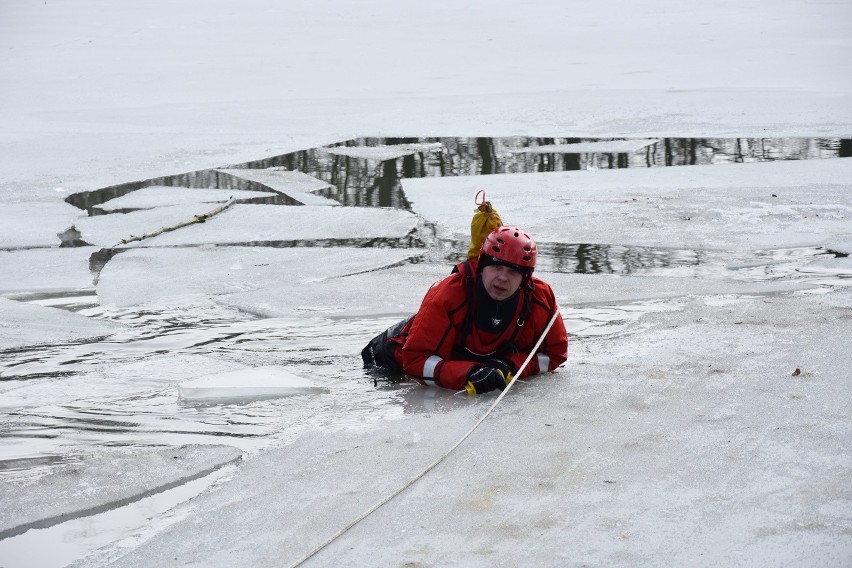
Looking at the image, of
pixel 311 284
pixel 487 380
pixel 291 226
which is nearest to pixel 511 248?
pixel 487 380

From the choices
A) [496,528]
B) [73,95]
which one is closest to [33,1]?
[73,95]

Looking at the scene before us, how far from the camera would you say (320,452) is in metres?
3.85

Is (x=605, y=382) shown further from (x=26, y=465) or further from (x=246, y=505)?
(x=26, y=465)

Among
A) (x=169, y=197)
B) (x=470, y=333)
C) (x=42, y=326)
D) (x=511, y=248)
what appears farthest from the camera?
(x=169, y=197)

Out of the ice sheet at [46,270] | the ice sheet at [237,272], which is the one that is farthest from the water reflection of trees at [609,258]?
the ice sheet at [46,270]

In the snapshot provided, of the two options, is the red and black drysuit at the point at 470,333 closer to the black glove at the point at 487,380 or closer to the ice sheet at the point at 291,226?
the black glove at the point at 487,380

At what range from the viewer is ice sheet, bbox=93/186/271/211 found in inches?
356

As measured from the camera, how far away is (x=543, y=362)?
15.5 feet

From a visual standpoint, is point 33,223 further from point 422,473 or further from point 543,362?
point 422,473

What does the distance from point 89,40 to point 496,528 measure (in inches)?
705

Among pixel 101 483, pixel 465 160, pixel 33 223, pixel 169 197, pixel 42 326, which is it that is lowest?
pixel 101 483

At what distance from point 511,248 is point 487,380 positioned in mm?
534

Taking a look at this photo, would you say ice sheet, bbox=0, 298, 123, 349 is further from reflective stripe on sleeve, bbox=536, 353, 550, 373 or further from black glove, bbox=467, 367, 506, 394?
reflective stripe on sleeve, bbox=536, 353, 550, 373

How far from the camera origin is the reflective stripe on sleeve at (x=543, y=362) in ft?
15.5
